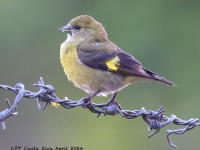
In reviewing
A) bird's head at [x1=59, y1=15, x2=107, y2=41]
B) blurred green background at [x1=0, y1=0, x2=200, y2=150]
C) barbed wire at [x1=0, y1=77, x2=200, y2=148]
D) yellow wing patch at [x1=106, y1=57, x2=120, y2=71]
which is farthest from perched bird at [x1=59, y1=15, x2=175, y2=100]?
blurred green background at [x1=0, y1=0, x2=200, y2=150]

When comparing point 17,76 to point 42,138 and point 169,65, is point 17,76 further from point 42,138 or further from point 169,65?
point 169,65

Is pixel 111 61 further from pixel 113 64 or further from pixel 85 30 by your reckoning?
pixel 85 30

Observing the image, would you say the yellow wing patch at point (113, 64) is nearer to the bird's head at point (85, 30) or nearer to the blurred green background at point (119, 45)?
the bird's head at point (85, 30)

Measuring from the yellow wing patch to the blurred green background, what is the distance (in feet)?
14.2

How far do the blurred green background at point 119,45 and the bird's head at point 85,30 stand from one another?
3629 mm

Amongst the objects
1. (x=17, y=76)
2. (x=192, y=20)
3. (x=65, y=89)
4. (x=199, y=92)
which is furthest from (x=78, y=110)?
(x=192, y=20)

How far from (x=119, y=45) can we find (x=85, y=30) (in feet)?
20.3

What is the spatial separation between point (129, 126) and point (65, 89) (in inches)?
69.8

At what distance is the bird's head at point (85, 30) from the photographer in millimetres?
7586

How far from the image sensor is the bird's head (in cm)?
759

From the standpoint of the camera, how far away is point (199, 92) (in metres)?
14.1

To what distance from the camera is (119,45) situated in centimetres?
1388

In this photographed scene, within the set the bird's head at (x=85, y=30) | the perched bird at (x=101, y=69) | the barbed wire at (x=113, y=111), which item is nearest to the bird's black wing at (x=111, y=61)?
the perched bird at (x=101, y=69)

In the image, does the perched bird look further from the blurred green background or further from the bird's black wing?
the blurred green background
